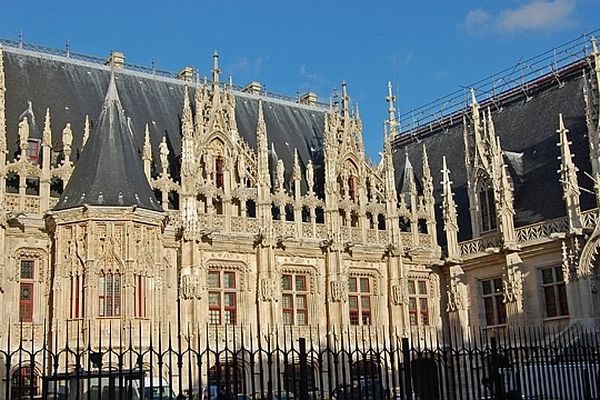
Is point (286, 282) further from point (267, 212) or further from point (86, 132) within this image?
point (86, 132)

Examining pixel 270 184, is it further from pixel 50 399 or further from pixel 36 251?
pixel 50 399

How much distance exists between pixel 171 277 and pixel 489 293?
12.4 meters

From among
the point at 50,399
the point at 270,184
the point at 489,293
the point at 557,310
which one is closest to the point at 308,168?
the point at 270,184

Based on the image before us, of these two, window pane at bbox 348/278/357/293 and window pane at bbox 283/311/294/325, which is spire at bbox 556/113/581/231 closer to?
window pane at bbox 348/278/357/293

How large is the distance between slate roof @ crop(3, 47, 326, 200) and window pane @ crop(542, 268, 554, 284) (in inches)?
372

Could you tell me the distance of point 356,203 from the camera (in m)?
29.4

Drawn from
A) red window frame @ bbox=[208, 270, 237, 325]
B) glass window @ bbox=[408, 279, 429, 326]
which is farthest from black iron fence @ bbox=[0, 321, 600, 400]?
glass window @ bbox=[408, 279, 429, 326]

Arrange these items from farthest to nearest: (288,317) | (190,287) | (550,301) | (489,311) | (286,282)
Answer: (489,311), (286,282), (288,317), (550,301), (190,287)

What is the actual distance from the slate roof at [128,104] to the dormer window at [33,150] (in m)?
0.47

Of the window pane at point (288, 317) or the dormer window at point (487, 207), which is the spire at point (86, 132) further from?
the dormer window at point (487, 207)

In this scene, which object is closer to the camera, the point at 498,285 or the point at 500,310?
the point at 500,310

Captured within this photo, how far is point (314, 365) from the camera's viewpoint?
75.4 feet

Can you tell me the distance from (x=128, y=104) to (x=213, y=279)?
310 inches

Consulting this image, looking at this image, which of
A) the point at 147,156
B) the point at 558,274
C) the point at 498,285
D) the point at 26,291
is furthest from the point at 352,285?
the point at 26,291
